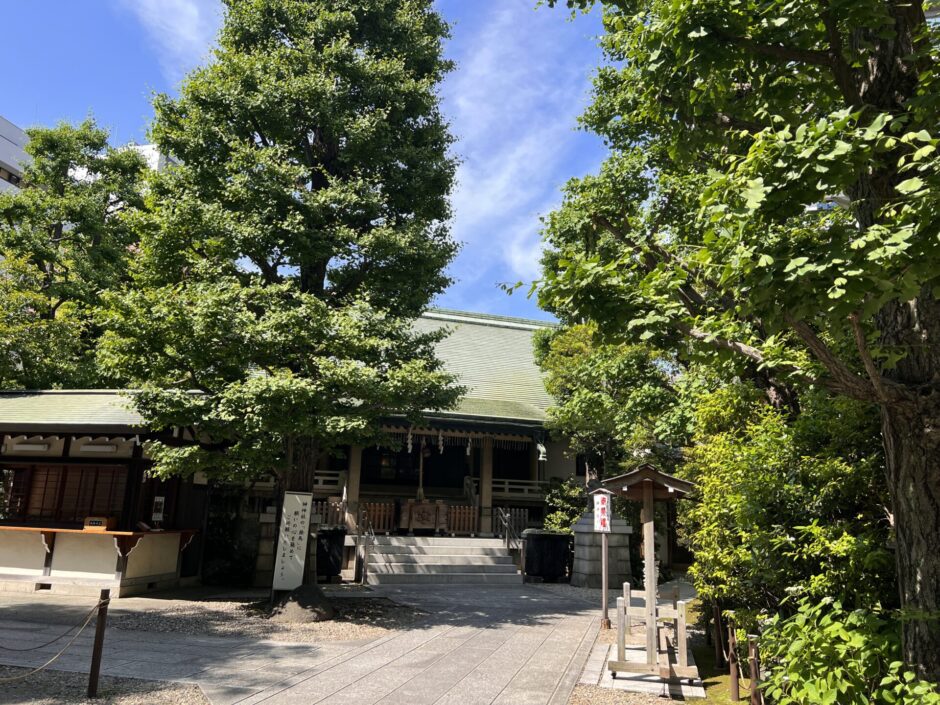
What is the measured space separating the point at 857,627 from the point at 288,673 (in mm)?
6434

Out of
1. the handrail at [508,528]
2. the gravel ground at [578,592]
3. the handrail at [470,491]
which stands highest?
the handrail at [470,491]

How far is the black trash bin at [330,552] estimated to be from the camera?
639 inches

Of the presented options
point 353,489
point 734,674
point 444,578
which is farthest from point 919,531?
point 353,489

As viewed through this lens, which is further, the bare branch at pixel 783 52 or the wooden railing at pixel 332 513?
the wooden railing at pixel 332 513

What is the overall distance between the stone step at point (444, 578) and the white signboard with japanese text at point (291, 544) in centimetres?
479

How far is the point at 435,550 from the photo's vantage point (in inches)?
717

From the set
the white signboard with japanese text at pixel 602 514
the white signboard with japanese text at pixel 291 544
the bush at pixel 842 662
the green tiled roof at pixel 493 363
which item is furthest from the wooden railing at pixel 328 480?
the bush at pixel 842 662

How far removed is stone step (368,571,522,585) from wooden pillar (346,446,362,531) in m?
2.71

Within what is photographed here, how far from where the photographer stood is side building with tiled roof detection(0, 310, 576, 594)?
44.0ft

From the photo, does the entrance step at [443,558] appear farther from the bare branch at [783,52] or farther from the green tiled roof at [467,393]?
the bare branch at [783,52]

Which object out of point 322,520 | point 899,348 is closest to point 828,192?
point 899,348

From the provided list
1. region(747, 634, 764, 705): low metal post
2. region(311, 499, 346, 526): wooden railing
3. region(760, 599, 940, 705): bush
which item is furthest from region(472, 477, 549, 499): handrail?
region(760, 599, 940, 705): bush

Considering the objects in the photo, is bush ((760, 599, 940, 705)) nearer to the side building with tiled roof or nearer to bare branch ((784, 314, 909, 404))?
bare branch ((784, 314, 909, 404))

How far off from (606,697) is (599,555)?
33.4 ft
